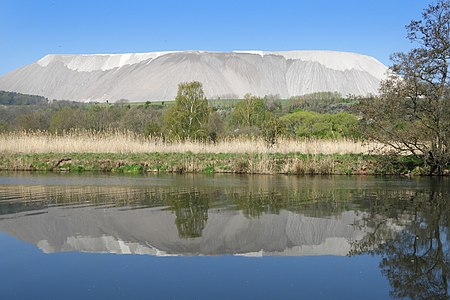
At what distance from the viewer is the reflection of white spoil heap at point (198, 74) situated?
365 feet

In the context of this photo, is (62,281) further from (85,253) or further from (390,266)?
(390,266)

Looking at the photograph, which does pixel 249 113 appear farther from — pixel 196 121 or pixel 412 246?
pixel 412 246

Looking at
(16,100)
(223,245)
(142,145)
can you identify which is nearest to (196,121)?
(142,145)

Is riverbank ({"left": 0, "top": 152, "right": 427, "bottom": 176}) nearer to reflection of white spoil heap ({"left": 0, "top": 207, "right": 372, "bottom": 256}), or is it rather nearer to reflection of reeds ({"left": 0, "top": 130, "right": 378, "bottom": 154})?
reflection of reeds ({"left": 0, "top": 130, "right": 378, "bottom": 154})

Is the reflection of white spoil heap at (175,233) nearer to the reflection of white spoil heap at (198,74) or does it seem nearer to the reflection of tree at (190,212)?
the reflection of tree at (190,212)

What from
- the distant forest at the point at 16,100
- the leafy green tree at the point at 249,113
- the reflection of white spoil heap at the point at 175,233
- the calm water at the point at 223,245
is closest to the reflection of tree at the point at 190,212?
the calm water at the point at 223,245

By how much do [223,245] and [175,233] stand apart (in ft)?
3.44

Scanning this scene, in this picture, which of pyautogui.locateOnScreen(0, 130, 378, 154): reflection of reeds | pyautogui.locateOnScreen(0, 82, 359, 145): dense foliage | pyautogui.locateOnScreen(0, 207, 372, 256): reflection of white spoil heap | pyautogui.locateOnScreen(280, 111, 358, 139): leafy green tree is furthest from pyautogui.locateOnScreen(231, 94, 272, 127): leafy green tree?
pyautogui.locateOnScreen(0, 207, 372, 256): reflection of white spoil heap

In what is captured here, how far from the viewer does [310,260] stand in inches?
265

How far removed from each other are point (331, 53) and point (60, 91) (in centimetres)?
6775

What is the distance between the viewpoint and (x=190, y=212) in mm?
10344

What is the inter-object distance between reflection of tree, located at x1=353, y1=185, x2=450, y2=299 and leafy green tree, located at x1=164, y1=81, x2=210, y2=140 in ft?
80.3

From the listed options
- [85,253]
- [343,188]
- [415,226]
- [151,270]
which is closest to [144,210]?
[85,253]

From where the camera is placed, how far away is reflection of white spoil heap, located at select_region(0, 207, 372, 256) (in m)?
7.31
